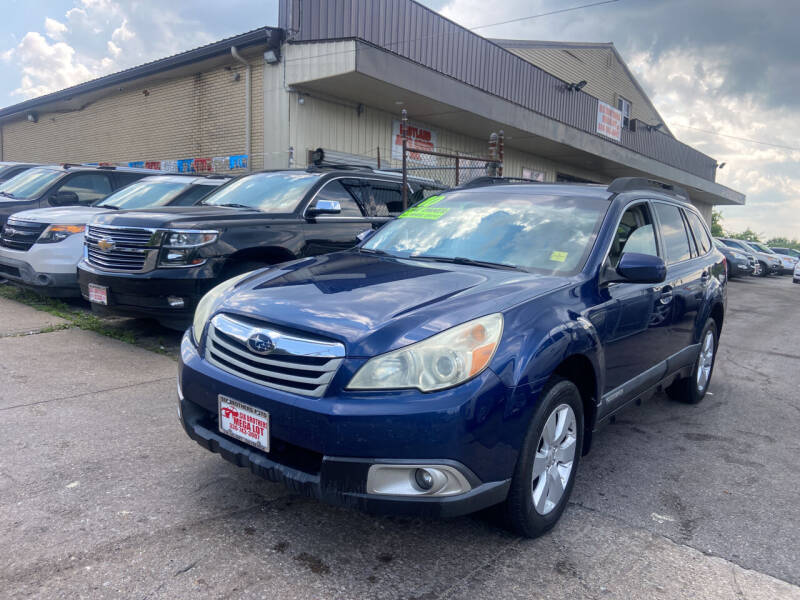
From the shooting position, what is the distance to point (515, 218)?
12.2ft

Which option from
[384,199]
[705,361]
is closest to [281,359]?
[705,361]

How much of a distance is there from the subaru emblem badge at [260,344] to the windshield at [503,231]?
1.36m

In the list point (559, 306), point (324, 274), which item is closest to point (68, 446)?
point (324, 274)

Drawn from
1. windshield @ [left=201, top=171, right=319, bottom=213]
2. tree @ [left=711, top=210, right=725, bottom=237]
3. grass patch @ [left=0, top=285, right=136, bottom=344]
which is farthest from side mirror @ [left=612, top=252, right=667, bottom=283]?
tree @ [left=711, top=210, right=725, bottom=237]

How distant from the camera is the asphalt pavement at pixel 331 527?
2.37 meters

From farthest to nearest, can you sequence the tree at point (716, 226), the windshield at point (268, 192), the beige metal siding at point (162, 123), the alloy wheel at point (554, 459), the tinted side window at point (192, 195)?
the tree at point (716, 226) < the beige metal siding at point (162, 123) < the tinted side window at point (192, 195) < the windshield at point (268, 192) < the alloy wheel at point (554, 459)

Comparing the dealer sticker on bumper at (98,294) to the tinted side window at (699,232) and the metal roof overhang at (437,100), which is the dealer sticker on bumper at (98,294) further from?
the metal roof overhang at (437,100)

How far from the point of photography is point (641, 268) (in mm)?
3172

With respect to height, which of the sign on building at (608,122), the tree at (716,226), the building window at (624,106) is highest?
the building window at (624,106)

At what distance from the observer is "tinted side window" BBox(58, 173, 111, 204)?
28.8ft

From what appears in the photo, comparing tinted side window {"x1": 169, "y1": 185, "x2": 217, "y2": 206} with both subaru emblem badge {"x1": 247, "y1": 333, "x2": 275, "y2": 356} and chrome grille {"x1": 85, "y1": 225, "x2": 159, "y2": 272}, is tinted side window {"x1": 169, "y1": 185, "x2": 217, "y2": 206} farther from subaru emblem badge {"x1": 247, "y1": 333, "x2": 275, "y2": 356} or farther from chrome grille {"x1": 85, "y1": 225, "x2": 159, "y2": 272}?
subaru emblem badge {"x1": 247, "y1": 333, "x2": 275, "y2": 356}

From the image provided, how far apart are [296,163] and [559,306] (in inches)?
397

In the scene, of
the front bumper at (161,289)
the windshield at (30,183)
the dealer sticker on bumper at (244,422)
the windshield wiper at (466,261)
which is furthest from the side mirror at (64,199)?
the dealer sticker on bumper at (244,422)

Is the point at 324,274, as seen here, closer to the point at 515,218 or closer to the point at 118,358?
the point at 515,218
